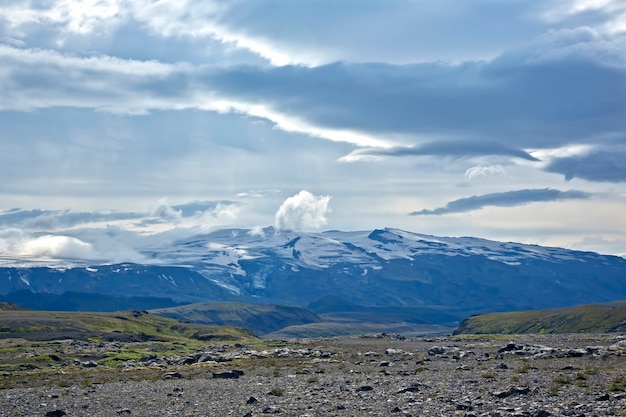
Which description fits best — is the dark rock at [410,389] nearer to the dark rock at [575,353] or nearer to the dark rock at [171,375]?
the dark rock at [575,353]


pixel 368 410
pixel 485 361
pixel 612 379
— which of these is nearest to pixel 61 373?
pixel 485 361

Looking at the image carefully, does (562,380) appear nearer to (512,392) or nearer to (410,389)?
(512,392)

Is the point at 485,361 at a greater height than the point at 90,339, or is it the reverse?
the point at 485,361

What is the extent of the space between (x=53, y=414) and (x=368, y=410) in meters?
19.5

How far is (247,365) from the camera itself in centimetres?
8125

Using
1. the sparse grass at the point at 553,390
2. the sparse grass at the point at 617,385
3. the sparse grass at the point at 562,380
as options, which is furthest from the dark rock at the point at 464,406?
the sparse grass at the point at 562,380

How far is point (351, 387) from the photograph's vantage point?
5322 cm

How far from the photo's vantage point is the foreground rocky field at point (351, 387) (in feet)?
135

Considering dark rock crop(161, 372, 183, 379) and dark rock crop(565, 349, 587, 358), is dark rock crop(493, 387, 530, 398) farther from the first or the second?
dark rock crop(161, 372, 183, 379)

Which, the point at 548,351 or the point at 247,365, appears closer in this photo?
the point at 548,351

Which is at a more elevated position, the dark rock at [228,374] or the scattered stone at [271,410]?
the scattered stone at [271,410]

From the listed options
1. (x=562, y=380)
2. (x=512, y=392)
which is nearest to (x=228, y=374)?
(x=562, y=380)

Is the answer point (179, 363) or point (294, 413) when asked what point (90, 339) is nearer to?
point (179, 363)

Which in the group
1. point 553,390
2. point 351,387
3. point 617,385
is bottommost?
point 351,387
